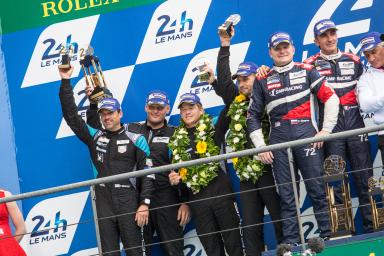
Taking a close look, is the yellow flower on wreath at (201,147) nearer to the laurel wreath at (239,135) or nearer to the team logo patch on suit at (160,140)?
the laurel wreath at (239,135)

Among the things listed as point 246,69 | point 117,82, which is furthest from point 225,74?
point 117,82

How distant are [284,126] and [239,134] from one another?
1.98 ft

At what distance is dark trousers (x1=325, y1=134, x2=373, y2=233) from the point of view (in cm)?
912

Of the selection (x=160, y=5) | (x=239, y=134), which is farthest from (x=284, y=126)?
(x=160, y=5)

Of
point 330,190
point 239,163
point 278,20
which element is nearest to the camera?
point 330,190

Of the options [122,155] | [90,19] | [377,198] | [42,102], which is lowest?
[377,198]

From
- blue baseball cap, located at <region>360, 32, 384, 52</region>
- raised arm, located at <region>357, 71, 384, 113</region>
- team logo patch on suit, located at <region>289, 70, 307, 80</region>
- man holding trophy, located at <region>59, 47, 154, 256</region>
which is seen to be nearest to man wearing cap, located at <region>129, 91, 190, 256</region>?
man holding trophy, located at <region>59, 47, 154, 256</region>

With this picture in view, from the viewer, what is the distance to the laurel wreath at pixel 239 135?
934cm

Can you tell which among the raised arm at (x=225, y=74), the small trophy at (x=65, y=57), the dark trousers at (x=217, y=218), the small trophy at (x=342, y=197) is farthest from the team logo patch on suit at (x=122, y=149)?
the small trophy at (x=342, y=197)

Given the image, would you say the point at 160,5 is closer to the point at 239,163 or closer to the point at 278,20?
the point at 278,20

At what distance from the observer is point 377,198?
982 centimetres

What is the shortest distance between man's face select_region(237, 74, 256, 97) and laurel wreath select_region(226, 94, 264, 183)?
0.18 ft

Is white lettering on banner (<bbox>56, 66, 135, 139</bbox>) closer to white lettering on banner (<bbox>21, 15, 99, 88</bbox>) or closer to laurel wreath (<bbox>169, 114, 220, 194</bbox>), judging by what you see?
white lettering on banner (<bbox>21, 15, 99, 88</bbox>)

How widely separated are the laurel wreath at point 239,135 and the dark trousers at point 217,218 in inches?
9.6
